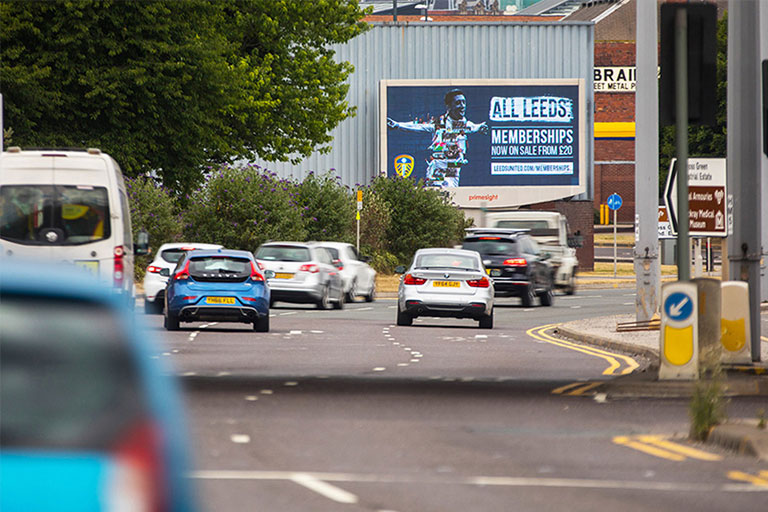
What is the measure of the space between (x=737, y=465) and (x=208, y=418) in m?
4.27

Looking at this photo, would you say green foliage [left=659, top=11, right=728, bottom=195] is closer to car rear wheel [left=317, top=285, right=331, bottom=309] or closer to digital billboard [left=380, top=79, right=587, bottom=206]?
digital billboard [left=380, top=79, right=587, bottom=206]

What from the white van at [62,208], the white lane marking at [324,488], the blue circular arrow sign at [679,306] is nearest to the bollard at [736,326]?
the blue circular arrow sign at [679,306]

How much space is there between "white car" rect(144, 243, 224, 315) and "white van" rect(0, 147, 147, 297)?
846cm

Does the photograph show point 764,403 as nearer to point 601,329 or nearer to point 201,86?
point 601,329

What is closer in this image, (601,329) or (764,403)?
(764,403)

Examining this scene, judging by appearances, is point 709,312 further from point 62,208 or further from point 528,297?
point 528,297

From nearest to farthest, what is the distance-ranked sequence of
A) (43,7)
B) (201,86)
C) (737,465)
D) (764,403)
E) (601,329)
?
(737,465)
(764,403)
(601,329)
(43,7)
(201,86)

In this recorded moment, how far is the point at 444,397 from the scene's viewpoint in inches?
555

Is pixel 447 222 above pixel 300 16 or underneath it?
underneath

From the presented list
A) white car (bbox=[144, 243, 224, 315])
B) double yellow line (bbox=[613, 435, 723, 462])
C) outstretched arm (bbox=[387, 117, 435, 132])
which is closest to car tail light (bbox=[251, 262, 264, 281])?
white car (bbox=[144, 243, 224, 315])

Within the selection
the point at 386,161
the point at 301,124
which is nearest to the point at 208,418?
the point at 301,124

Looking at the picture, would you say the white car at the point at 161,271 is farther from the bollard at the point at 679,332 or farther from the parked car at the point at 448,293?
the bollard at the point at 679,332

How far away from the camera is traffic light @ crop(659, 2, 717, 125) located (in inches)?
617

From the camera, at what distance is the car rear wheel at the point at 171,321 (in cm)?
2462
